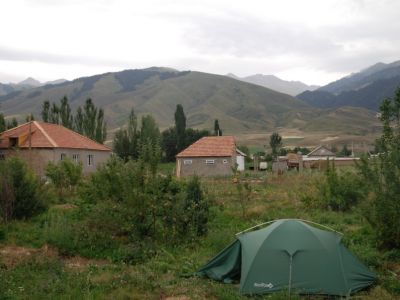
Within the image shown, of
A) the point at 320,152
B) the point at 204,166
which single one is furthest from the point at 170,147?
the point at 320,152

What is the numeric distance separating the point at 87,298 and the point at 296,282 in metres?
3.72

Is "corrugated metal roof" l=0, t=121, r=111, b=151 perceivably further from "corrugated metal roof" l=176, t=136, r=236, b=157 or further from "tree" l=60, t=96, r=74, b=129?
"tree" l=60, t=96, r=74, b=129

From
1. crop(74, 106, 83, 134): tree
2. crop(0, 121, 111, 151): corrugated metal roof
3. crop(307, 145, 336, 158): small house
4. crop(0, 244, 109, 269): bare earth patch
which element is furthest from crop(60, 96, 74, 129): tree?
crop(0, 244, 109, 269): bare earth patch

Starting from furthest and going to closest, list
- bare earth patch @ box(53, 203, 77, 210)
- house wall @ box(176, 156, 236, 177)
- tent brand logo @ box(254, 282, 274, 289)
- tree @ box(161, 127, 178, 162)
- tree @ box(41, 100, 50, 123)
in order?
tree @ box(161, 127, 178, 162) < tree @ box(41, 100, 50, 123) < house wall @ box(176, 156, 236, 177) < bare earth patch @ box(53, 203, 77, 210) < tent brand logo @ box(254, 282, 274, 289)

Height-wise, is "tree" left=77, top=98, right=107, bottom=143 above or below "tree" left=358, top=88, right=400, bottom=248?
above

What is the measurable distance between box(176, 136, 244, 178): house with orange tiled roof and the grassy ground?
2694 cm

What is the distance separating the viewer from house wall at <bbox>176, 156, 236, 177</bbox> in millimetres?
43281

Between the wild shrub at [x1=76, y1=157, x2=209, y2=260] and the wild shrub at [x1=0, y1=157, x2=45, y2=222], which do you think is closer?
the wild shrub at [x1=76, y1=157, x2=209, y2=260]

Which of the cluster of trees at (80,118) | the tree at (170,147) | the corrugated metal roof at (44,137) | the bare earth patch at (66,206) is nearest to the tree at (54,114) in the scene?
the cluster of trees at (80,118)

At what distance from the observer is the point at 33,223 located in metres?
15.2

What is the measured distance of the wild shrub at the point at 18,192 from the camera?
14570 millimetres

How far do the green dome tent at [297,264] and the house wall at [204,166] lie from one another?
33.2 metres

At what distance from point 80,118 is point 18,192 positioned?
139 ft

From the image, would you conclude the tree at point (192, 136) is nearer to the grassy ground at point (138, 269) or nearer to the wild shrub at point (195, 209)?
the grassy ground at point (138, 269)
